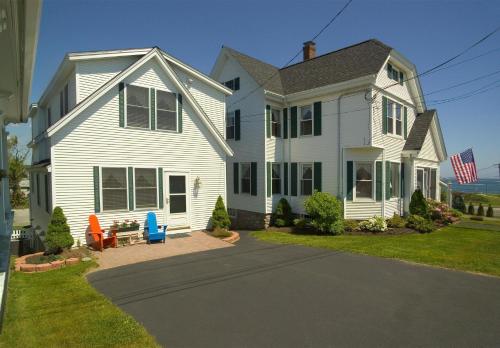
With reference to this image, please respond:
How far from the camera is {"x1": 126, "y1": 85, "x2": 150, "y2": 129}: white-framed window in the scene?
1143 cm

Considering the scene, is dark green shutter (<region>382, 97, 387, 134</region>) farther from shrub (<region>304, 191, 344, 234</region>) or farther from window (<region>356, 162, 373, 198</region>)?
shrub (<region>304, 191, 344, 234</region>)

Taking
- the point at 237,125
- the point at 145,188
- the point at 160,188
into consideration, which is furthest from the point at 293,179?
the point at 145,188

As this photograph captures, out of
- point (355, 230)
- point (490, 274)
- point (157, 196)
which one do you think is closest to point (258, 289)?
point (490, 274)

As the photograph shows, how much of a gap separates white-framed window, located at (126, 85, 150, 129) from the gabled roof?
6821mm

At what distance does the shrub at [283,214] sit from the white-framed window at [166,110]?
7027 millimetres

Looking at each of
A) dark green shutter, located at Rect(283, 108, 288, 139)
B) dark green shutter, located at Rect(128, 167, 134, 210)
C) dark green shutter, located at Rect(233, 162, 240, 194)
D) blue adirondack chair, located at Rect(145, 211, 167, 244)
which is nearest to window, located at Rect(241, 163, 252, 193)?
dark green shutter, located at Rect(233, 162, 240, 194)

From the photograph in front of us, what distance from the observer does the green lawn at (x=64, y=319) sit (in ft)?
14.3

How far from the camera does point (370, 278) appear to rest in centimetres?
731

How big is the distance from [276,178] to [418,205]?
7.51m

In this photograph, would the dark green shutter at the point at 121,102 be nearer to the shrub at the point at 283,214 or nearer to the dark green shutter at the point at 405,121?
the shrub at the point at 283,214

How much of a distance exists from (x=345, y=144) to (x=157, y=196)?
29.9ft

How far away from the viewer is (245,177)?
17406 millimetres

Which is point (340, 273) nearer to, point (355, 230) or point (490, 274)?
point (490, 274)

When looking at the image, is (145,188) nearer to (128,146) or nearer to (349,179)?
(128,146)
